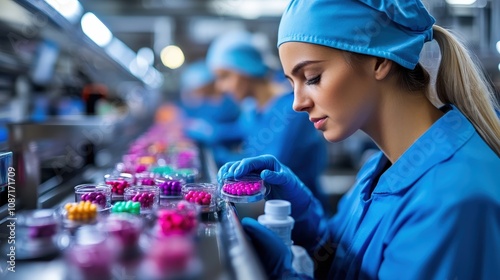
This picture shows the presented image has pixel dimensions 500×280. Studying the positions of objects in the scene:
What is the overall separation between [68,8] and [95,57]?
1327 mm

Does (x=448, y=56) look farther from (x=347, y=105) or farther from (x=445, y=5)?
(x=445, y=5)

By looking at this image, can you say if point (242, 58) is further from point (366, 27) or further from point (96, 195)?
point (96, 195)

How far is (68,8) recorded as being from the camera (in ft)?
5.82

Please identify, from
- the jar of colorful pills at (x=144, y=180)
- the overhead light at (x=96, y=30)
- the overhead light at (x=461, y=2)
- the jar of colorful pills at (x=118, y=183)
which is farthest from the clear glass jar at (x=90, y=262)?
the overhead light at (x=461, y=2)

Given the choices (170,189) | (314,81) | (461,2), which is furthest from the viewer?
(461,2)

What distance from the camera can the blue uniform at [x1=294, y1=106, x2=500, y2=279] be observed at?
1052mm

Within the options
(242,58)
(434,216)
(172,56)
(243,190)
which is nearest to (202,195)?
(243,190)

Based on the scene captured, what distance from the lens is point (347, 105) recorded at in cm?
125

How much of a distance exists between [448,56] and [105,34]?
2009 mm

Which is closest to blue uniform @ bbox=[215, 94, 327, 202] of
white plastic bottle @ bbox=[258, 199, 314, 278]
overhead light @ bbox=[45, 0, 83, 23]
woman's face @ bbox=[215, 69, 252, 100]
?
woman's face @ bbox=[215, 69, 252, 100]

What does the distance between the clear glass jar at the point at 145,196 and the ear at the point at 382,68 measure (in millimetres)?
745

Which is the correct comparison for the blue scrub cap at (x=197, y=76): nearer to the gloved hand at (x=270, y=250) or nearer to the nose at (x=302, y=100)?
the nose at (x=302, y=100)

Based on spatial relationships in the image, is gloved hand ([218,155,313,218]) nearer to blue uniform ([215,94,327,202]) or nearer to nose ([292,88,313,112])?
nose ([292,88,313,112])

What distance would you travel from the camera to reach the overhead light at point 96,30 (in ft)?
6.86
